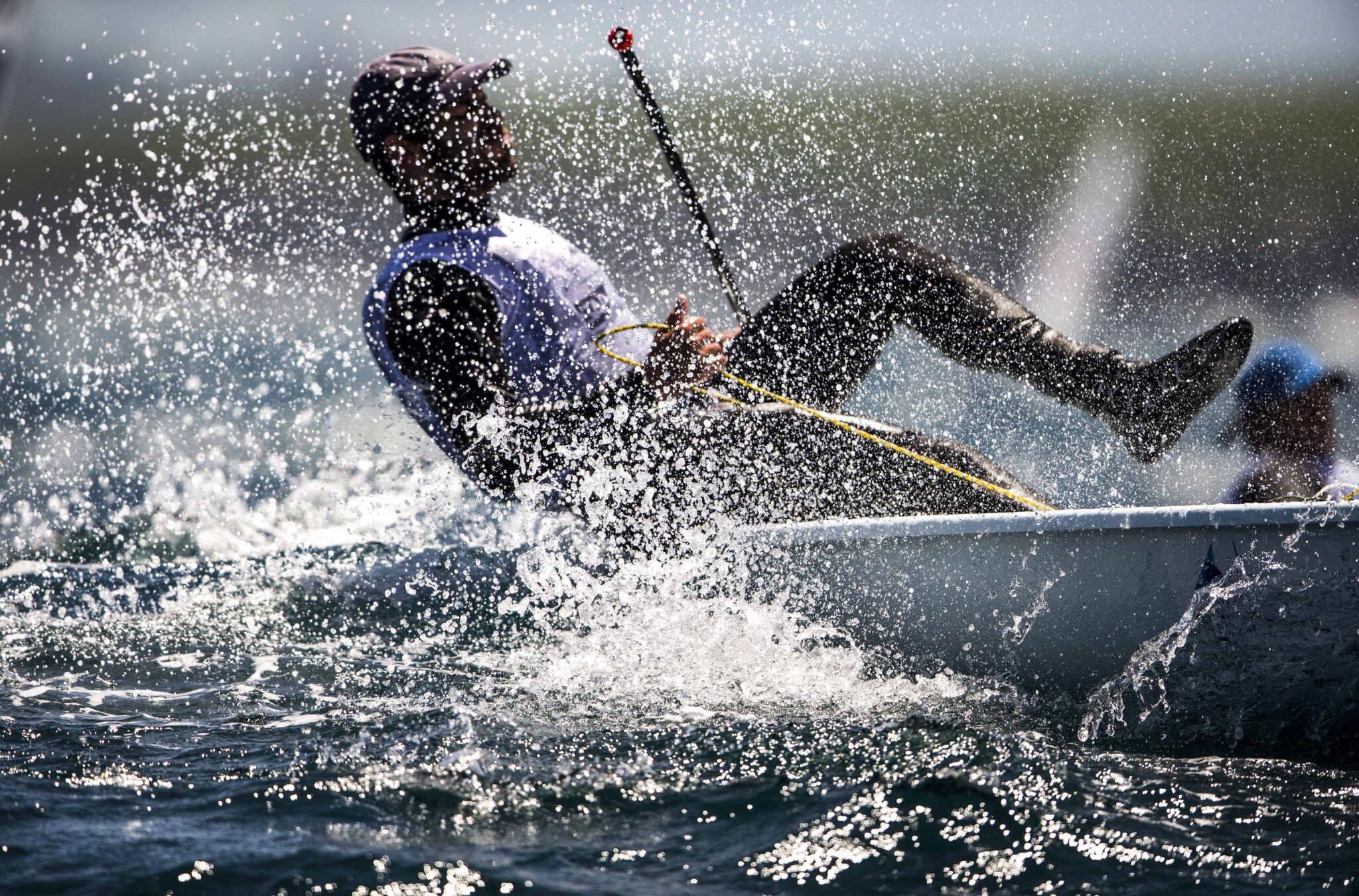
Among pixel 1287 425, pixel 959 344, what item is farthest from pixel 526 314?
pixel 1287 425

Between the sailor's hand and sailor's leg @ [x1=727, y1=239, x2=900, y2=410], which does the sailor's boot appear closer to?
sailor's leg @ [x1=727, y1=239, x2=900, y2=410]

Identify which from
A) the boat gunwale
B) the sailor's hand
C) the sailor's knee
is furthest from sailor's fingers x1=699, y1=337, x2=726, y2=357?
the sailor's knee

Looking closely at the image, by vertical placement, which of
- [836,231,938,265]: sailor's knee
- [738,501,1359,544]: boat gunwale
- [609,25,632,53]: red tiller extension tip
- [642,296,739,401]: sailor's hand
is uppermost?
[609,25,632,53]: red tiller extension tip

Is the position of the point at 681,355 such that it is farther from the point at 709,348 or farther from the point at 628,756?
the point at 628,756

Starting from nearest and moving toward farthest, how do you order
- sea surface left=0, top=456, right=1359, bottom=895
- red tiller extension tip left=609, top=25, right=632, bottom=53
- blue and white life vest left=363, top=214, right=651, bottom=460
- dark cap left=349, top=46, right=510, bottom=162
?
sea surface left=0, top=456, right=1359, bottom=895
blue and white life vest left=363, top=214, right=651, bottom=460
dark cap left=349, top=46, right=510, bottom=162
red tiller extension tip left=609, top=25, right=632, bottom=53

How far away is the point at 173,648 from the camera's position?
8.11ft

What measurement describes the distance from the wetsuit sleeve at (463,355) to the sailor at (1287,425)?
4.42 feet

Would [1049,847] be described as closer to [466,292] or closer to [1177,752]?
[1177,752]

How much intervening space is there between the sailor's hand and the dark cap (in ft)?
2.20

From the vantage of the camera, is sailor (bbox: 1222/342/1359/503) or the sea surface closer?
the sea surface

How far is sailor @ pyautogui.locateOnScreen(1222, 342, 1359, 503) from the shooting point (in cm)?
246

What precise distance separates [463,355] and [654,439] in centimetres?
40

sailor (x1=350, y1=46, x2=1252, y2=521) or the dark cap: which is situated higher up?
the dark cap

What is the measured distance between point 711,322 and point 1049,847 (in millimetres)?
2828
